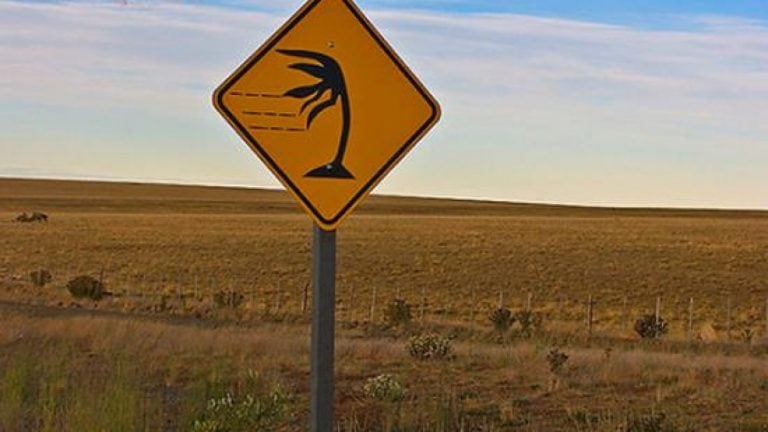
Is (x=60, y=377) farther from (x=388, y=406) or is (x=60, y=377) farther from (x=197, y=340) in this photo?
(x=197, y=340)

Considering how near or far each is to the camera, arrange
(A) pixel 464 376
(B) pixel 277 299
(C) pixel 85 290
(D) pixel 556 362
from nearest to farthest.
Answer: (A) pixel 464 376 < (D) pixel 556 362 < (C) pixel 85 290 < (B) pixel 277 299

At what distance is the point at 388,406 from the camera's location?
864 centimetres

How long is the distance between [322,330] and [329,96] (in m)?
0.92

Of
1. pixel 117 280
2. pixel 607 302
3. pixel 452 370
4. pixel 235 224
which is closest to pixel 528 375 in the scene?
pixel 452 370

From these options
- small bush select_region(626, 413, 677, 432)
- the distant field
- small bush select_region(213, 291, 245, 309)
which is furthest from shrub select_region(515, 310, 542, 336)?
small bush select_region(626, 413, 677, 432)

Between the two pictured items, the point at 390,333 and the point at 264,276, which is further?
the point at 264,276

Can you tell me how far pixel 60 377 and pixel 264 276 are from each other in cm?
3300

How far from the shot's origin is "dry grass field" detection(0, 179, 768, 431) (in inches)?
340

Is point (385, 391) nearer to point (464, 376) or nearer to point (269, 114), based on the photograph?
point (464, 376)

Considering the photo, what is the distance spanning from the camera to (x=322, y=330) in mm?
4012

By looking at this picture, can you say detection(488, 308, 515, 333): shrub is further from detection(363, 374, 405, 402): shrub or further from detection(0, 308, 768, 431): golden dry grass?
detection(363, 374, 405, 402): shrub

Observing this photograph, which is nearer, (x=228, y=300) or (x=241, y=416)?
(x=241, y=416)

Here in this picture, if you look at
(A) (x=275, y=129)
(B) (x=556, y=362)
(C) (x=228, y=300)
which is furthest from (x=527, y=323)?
(A) (x=275, y=129)

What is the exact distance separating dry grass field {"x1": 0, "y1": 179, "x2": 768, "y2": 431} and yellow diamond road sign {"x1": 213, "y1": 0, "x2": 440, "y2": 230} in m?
3.16
